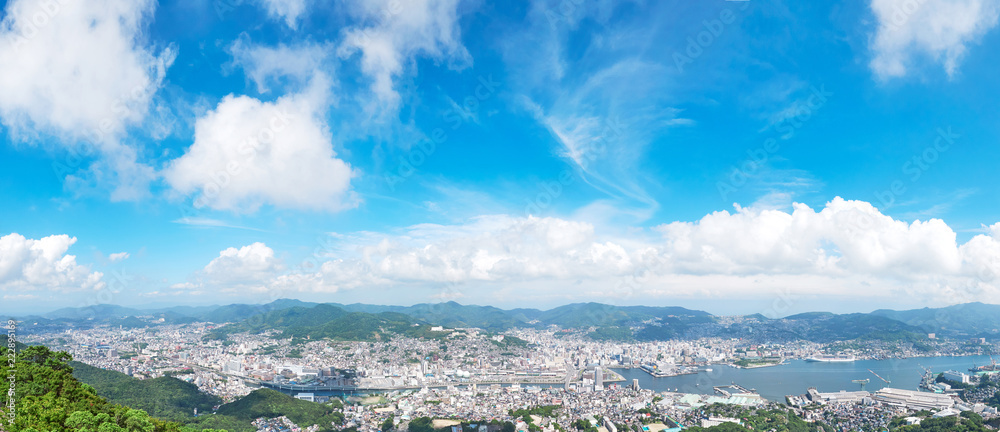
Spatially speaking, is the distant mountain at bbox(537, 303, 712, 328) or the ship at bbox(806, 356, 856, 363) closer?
the ship at bbox(806, 356, 856, 363)

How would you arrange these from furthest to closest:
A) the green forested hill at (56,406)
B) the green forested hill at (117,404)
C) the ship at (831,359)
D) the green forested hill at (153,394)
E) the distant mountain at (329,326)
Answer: the distant mountain at (329,326) → the ship at (831,359) → the green forested hill at (153,394) → the green forested hill at (117,404) → the green forested hill at (56,406)

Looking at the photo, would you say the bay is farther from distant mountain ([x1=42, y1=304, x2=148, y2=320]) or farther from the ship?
distant mountain ([x1=42, y1=304, x2=148, y2=320])

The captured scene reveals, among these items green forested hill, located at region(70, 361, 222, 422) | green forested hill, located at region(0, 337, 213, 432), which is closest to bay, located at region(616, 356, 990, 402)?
green forested hill, located at region(70, 361, 222, 422)

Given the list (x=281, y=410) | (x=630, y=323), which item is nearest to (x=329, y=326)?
(x=281, y=410)

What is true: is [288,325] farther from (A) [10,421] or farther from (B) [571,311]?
(A) [10,421]

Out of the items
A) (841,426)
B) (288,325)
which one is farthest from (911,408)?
(288,325)

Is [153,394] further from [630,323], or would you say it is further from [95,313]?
[95,313]

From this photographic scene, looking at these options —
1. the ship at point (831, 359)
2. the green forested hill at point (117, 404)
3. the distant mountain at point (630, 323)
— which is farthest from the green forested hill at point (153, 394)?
the ship at point (831, 359)

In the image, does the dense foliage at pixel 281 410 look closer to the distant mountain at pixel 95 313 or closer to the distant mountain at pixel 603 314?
the distant mountain at pixel 603 314

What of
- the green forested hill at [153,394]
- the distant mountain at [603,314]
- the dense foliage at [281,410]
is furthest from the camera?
the distant mountain at [603,314]
